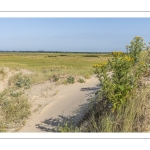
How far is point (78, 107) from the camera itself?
6.75 meters

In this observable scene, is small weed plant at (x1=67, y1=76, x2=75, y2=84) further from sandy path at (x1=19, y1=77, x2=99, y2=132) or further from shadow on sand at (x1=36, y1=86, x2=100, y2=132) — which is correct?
shadow on sand at (x1=36, y1=86, x2=100, y2=132)

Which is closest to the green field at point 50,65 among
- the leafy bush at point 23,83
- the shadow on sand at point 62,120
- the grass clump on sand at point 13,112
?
the leafy bush at point 23,83

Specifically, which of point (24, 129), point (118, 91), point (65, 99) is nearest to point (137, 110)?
point (118, 91)

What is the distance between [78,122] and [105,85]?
5.57ft

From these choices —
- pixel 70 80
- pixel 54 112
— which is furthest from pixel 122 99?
pixel 70 80

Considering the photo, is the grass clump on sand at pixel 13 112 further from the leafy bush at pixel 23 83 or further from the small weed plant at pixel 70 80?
the small weed plant at pixel 70 80

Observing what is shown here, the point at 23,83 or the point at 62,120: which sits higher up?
the point at 23,83

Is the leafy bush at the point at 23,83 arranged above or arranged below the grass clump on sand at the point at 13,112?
above

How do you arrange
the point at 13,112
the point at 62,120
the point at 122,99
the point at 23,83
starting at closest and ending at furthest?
1. the point at 122,99
2. the point at 62,120
3. the point at 13,112
4. the point at 23,83

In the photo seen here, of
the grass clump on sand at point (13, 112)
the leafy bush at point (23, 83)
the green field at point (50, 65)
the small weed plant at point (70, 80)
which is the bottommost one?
the grass clump on sand at point (13, 112)

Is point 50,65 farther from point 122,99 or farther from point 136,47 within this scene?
point 122,99

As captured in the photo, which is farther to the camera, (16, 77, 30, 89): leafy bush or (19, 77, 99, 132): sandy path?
(16, 77, 30, 89): leafy bush

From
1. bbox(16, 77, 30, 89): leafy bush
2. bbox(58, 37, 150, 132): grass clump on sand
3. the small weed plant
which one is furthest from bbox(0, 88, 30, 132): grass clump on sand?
bbox(58, 37, 150, 132): grass clump on sand
